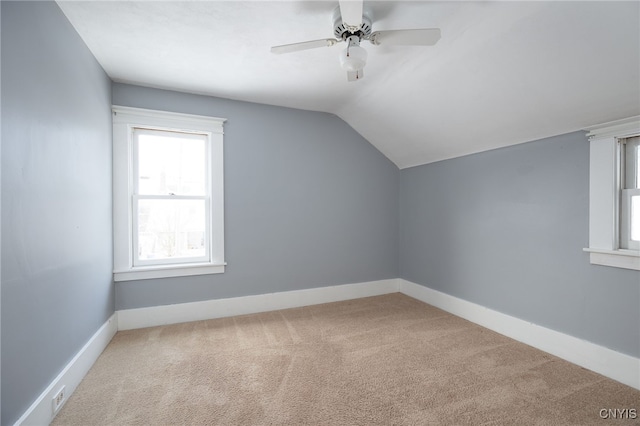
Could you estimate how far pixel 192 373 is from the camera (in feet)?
6.79

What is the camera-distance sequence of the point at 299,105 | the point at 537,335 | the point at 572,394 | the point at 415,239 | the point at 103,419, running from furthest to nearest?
the point at 415,239 < the point at 299,105 < the point at 537,335 < the point at 572,394 < the point at 103,419

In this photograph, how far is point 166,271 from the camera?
293cm

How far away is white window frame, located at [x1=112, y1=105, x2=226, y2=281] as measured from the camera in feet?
9.04

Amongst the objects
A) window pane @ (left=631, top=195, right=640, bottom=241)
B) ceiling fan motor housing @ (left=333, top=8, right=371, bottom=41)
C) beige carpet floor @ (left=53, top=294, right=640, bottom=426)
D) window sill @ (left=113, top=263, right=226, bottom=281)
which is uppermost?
ceiling fan motor housing @ (left=333, top=8, right=371, bottom=41)

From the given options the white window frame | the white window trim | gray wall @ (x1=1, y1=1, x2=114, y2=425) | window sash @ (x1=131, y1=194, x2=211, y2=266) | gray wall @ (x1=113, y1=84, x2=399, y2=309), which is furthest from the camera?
gray wall @ (x1=113, y1=84, x2=399, y2=309)

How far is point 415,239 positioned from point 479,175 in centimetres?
123

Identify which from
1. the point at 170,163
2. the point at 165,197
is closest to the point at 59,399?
the point at 165,197

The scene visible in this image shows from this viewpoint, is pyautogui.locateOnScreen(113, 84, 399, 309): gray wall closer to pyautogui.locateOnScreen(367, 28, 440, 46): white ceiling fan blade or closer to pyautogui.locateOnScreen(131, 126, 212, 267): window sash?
pyautogui.locateOnScreen(131, 126, 212, 267): window sash

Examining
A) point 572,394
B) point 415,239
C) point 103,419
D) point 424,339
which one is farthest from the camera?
point 415,239

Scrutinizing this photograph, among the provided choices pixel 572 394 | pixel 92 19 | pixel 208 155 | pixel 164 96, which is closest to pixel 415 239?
pixel 572 394

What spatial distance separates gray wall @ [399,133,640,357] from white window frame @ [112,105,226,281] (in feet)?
8.63

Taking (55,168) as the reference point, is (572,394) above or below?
below

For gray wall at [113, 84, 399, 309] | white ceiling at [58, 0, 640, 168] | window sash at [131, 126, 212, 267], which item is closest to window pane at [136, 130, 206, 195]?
window sash at [131, 126, 212, 267]

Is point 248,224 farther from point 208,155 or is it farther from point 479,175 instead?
point 479,175
